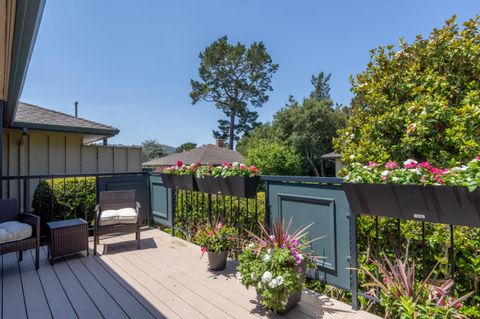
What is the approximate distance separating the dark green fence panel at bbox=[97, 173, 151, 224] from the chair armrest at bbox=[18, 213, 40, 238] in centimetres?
143

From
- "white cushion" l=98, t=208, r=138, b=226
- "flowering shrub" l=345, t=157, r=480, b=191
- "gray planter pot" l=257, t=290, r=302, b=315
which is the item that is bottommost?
"gray planter pot" l=257, t=290, r=302, b=315

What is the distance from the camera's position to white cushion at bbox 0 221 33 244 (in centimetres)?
311

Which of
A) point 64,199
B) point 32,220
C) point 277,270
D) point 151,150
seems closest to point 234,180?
point 277,270

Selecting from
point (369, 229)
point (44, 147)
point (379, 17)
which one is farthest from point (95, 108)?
point (369, 229)

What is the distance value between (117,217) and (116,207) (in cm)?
55

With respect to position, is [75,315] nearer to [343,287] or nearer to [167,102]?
[343,287]

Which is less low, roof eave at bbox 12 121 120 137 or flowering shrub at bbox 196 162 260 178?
roof eave at bbox 12 121 120 137

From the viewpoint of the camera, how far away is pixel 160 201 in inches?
208

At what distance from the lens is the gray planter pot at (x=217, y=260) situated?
10.4ft

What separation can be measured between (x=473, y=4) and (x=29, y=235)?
8930mm

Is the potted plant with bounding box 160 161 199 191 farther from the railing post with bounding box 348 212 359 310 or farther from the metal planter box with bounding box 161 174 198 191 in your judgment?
the railing post with bounding box 348 212 359 310

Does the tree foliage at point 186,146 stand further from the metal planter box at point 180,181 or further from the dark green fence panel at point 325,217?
the dark green fence panel at point 325,217

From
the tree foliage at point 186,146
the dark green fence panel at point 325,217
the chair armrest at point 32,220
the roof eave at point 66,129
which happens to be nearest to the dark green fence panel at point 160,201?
the chair armrest at point 32,220

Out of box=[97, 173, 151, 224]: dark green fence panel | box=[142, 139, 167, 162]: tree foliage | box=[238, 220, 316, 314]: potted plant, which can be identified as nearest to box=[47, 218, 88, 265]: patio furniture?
box=[97, 173, 151, 224]: dark green fence panel
